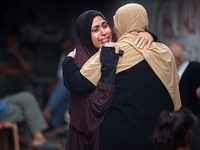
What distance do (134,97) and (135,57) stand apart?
0.86ft

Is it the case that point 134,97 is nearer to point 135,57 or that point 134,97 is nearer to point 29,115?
point 135,57

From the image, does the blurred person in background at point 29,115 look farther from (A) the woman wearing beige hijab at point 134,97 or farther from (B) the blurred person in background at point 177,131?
(B) the blurred person in background at point 177,131

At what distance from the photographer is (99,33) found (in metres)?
2.75

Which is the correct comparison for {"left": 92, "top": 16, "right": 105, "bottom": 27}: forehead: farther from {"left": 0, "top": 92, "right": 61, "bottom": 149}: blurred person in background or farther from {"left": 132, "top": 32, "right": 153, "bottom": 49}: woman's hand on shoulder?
{"left": 0, "top": 92, "right": 61, "bottom": 149}: blurred person in background

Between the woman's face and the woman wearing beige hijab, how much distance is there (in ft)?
1.08

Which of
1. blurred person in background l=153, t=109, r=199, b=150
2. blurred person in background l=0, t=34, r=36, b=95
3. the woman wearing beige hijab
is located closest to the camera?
blurred person in background l=153, t=109, r=199, b=150

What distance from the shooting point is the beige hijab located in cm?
239

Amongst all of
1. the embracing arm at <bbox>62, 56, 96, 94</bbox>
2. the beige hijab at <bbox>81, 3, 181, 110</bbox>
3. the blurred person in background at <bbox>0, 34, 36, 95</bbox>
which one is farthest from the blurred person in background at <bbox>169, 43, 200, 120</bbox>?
the blurred person in background at <bbox>0, 34, 36, 95</bbox>

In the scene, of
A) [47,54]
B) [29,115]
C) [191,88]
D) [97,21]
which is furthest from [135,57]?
[47,54]

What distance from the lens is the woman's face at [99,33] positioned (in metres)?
2.74

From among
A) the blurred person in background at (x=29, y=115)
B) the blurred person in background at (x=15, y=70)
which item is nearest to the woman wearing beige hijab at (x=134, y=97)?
the blurred person in background at (x=29, y=115)

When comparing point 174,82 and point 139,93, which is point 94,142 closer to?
point 139,93

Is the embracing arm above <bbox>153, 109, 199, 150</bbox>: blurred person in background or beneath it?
above

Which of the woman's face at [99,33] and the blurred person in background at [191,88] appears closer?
the woman's face at [99,33]
